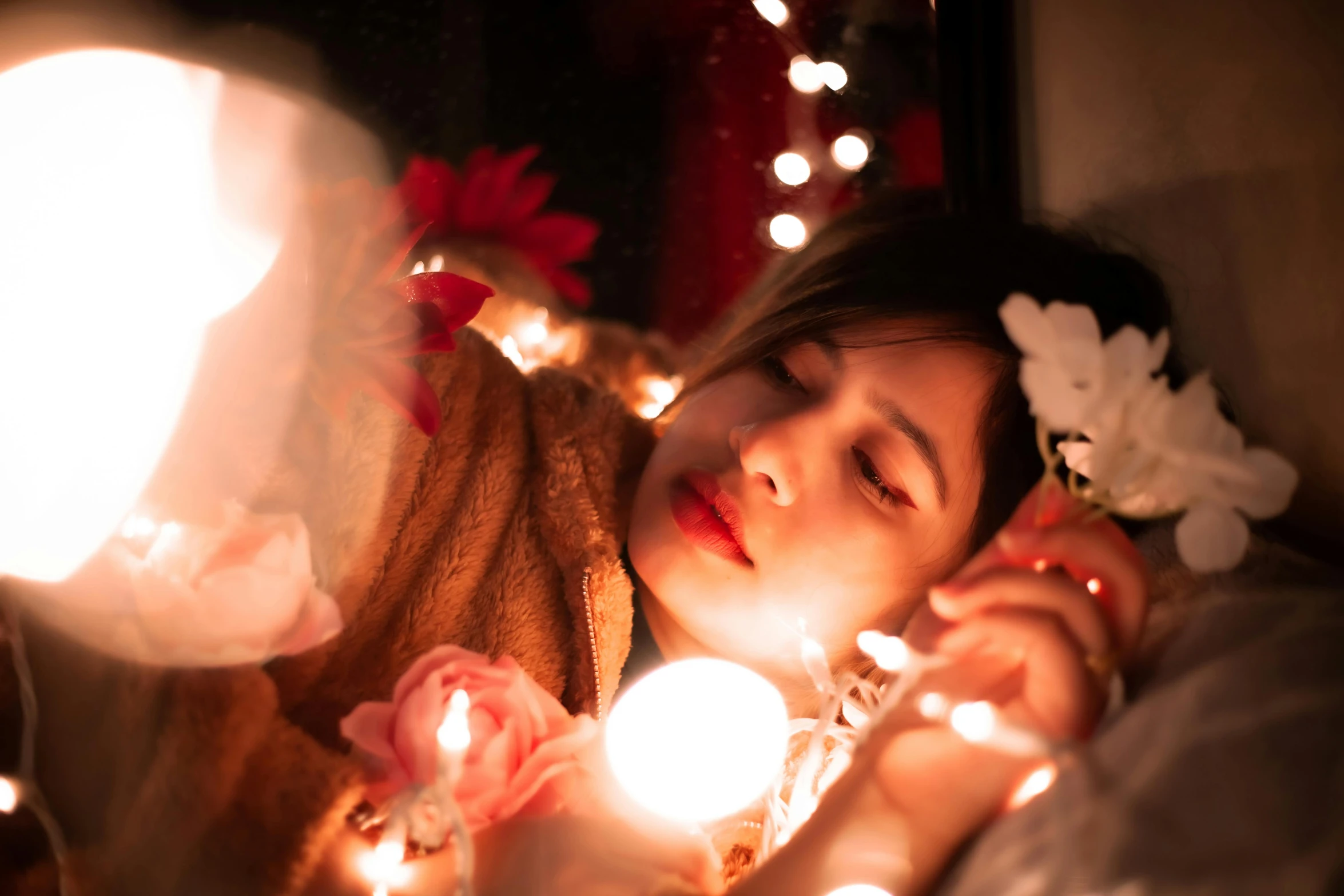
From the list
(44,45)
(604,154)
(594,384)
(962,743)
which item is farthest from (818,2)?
(962,743)

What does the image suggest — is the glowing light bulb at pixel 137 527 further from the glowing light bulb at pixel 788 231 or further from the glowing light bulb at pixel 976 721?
the glowing light bulb at pixel 788 231

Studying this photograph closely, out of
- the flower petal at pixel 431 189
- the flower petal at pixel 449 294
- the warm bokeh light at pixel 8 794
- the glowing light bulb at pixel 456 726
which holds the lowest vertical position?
the glowing light bulb at pixel 456 726

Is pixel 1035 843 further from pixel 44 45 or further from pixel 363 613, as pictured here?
pixel 44 45

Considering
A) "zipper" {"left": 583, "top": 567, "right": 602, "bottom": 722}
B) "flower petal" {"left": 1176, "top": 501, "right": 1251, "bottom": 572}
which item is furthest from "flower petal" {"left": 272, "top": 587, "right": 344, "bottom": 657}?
"flower petal" {"left": 1176, "top": 501, "right": 1251, "bottom": 572}

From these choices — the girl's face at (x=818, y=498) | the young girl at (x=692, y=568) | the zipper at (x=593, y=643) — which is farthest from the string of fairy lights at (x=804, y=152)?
the zipper at (x=593, y=643)

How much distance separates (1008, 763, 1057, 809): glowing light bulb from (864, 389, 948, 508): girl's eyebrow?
0.31m

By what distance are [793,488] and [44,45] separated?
0.72m

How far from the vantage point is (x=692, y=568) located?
0.88 m

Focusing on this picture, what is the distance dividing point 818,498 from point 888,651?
0.25 metres

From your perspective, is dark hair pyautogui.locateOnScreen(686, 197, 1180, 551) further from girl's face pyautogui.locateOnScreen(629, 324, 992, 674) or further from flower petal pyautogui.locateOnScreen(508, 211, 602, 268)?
flower petal pyautogui.locateOnScreen(508, 211, 602, 268)

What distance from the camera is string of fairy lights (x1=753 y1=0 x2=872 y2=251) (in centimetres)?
132

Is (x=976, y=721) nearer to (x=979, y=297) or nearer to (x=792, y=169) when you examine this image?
(x=979, y=297)

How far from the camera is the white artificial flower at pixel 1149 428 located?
52cm

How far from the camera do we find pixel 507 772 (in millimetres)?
656
